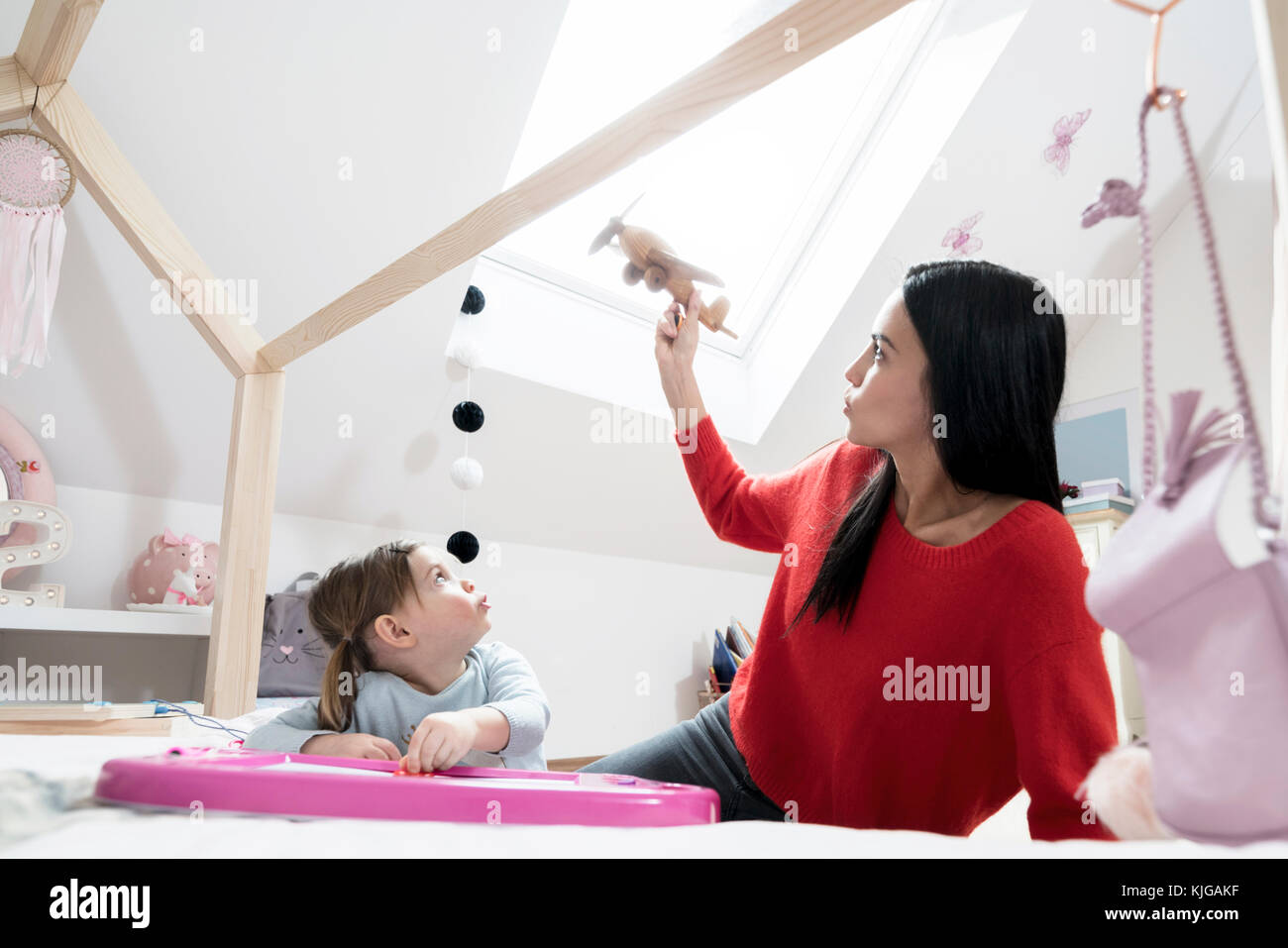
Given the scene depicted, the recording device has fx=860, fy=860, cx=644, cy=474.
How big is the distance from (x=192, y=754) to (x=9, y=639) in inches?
69.0

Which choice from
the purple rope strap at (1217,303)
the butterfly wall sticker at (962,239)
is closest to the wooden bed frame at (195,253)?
the purple rope strap at (1217,303)

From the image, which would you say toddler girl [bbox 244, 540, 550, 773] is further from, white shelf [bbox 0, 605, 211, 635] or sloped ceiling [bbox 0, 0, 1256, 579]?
sloped ceiling [bbox 0, 0, 1256, 579]

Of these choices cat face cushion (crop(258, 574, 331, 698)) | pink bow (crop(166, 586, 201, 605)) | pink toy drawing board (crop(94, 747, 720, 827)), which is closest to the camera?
pink toy drawing board (crop(94, 747, 720, 827))

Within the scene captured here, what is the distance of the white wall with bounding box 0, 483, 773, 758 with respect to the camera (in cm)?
222

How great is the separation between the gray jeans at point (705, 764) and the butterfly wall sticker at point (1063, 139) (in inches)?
102

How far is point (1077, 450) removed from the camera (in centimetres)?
363

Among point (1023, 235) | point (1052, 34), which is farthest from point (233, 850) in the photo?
point (1023, 235)

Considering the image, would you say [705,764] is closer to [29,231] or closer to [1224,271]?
[29,231]

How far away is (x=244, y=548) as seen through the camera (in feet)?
6.48

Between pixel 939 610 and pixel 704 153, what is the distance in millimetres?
2390

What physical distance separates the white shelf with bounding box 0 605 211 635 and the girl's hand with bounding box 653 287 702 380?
1.41 metres

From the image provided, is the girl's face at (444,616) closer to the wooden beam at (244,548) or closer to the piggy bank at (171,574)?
the wooden beam at (244,548)

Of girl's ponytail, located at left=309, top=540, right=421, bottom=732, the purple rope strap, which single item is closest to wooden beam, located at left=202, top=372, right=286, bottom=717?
girl's ponytail, located at left=309, top=540, right=421, bottom=732

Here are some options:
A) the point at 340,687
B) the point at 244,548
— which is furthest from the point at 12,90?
the point at 340,687
